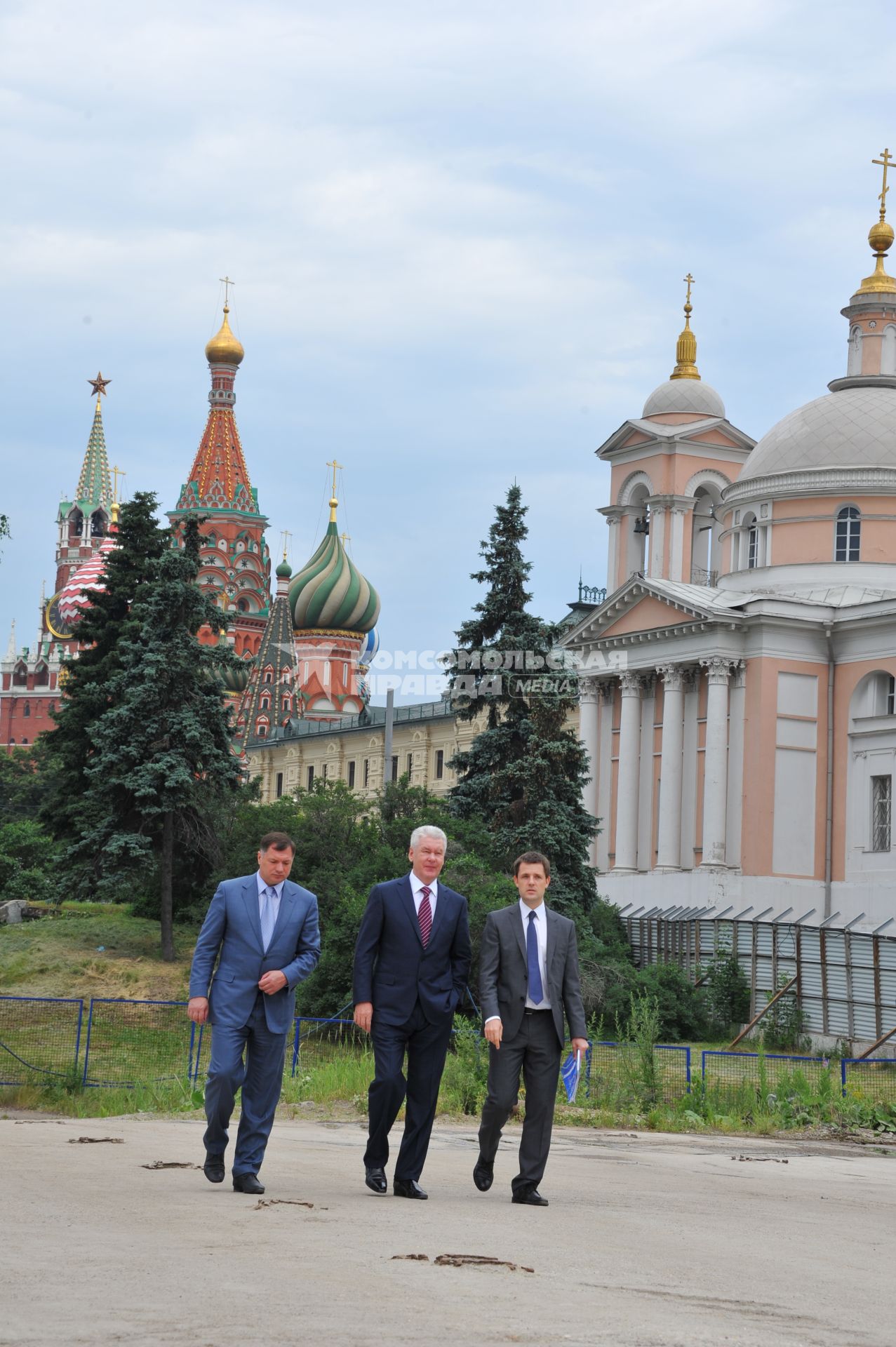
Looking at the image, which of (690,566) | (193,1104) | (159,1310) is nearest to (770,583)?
(690,566)

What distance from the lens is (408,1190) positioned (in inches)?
405

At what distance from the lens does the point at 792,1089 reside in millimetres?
19703

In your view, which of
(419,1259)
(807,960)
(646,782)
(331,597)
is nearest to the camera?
(419,1259)

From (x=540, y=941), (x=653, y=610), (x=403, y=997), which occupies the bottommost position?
(x=403, y=997)

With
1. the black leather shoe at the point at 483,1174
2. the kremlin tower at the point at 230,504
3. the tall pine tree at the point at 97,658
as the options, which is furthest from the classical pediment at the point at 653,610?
the kremlin tower at the point at 230,504

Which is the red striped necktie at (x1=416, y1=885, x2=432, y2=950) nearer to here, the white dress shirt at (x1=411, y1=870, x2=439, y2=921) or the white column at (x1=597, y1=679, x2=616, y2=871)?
the white dress shirt at (x1=411, y1=870, x2=439, y2=921)

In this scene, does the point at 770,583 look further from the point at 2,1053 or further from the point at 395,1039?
the point at 395,1039

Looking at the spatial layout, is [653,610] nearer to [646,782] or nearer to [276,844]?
[646,782]

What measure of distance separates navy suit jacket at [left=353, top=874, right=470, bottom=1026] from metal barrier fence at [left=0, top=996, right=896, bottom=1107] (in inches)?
351

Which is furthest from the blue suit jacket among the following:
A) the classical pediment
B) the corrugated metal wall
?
the classical pediment

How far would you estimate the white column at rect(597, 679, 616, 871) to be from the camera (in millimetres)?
53688

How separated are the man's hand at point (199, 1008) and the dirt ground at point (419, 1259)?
2.81 ft

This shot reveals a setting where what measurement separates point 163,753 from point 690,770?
1416 centimetres

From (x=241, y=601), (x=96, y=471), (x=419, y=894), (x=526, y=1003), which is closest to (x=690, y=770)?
(x=526, y=1003)
